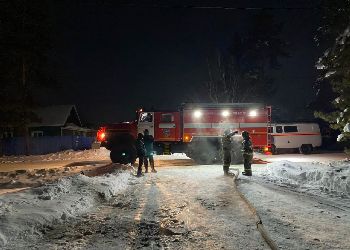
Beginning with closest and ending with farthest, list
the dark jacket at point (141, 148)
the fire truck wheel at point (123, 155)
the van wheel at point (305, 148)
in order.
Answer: the dark jacket at point (141, 148)
the fire truck wheel at point (123, 155)
the van wheel at point (305, 148)

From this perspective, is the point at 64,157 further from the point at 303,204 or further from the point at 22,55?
the point at 303,204

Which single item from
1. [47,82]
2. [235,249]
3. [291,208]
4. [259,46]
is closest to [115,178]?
[291,208]

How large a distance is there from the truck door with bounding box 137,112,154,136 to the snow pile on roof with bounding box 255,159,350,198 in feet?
27.7

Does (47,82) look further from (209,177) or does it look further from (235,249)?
(235,249)

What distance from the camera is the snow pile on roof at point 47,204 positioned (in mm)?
5801

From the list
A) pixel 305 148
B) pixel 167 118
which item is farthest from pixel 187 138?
pixel 305 148

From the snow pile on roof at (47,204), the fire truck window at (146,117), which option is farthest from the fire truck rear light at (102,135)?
the snow pile on roof at (47,204)

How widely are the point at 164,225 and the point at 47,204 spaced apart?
251 cm

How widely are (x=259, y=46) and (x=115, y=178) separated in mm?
38993

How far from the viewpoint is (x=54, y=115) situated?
45375 mm

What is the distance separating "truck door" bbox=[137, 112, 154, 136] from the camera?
824 inches

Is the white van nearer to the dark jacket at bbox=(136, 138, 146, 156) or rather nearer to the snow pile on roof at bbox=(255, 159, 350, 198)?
the snow pile on roof at bbox=(255, 159, 350, 198)

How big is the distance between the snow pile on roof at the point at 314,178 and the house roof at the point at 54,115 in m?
34.6

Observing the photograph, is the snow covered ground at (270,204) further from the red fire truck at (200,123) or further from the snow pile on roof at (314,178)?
the red fire truck at (200,123)
